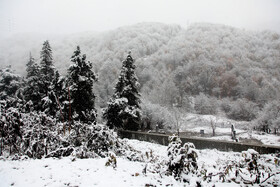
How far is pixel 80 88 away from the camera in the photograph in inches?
654

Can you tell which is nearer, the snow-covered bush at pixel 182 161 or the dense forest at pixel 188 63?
the snow-covered bush at pixel 182 161

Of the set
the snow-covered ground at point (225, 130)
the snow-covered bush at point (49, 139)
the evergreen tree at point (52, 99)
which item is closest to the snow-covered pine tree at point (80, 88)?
the evergreen tree at point (52, 99)

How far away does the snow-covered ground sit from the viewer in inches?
984

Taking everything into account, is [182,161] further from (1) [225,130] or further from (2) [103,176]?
(1) [225,130]

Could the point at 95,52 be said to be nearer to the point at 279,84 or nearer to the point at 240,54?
the point at 240,54

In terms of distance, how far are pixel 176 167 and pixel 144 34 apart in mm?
104817

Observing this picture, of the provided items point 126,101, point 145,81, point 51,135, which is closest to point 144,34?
point 145,81

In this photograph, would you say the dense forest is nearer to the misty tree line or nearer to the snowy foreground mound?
the misty tree line

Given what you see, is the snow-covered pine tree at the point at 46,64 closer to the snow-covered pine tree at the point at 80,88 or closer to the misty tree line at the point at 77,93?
the misty tree line at the point at 77,93

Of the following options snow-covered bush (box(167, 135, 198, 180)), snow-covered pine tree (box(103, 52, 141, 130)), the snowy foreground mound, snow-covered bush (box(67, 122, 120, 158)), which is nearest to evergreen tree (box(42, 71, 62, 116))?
snow-covered pine tree (box(103, 52, 141, 130))

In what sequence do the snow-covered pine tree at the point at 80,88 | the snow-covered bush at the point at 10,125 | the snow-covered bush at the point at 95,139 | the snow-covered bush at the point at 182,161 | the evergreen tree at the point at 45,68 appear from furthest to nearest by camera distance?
the evergreen tree at the point at 45,68, the snow-covered pine tree at the point at 80,88, the snow-covered bush at the point at 10,125, the snow-covered bush at the point at 95,139, the snow-covered bush at the point at 182,161

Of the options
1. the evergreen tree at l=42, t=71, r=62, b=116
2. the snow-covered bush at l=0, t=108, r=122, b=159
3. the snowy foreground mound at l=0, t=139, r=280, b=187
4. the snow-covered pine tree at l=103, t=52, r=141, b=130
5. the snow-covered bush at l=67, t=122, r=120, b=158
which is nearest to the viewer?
the snowy foreground mound at l=0, t=139, r=280, b=187

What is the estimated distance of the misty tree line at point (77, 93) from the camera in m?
16.4

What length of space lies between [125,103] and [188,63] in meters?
63.2
